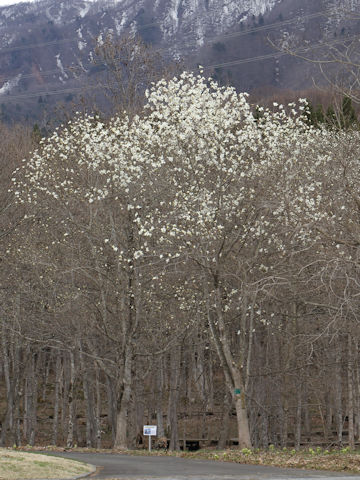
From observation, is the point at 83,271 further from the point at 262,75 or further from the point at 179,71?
the point at 262,75

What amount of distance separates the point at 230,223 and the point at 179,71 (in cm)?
997

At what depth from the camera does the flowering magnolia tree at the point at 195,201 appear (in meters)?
24.1

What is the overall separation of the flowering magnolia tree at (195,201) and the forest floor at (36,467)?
6573 mm

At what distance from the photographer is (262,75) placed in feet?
501

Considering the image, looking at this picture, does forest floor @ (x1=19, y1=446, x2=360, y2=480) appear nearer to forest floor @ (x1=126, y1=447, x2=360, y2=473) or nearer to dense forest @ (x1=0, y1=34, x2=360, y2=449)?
forest floor @ (x1=126, y1=447, x2=360, y2=473)

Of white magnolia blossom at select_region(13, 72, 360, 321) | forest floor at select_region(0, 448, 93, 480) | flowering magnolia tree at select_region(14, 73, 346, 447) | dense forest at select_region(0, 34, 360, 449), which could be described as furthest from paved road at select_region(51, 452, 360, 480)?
white magnolia blossom at select_region(13, 72, 360, 321)

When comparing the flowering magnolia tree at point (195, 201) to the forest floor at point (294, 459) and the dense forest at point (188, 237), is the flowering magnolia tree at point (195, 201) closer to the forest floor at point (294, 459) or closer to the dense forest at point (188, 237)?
the dense forest at point (188, 237)

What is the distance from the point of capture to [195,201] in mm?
24000

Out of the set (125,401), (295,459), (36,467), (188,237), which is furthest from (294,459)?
(125,401)

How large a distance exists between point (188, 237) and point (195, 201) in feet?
4.01

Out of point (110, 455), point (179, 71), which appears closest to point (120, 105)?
point (179, 71)

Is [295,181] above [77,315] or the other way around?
above

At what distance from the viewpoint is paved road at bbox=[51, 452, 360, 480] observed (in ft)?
52.3

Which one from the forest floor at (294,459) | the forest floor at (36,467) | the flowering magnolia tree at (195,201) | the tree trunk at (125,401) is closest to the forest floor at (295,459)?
the forest floor at (294,459)
